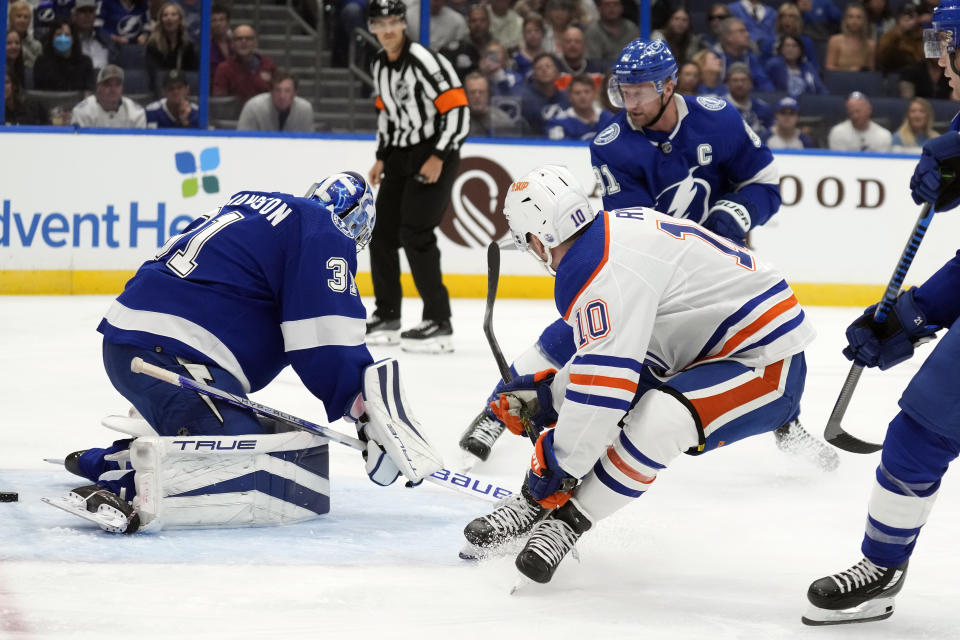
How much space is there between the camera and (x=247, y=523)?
2.70m

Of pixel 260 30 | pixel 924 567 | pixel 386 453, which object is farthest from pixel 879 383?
pixel 260 30

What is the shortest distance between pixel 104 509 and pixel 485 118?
483 cm

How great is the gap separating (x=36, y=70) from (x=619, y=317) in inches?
201

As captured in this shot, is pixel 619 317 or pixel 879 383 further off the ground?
pixel 619 317

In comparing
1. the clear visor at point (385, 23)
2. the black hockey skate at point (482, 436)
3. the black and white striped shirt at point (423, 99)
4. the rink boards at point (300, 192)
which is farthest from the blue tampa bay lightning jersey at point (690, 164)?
the rink boards at point (300, 192)

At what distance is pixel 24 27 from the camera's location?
6.66 meters

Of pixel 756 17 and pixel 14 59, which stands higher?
pixel 756 17

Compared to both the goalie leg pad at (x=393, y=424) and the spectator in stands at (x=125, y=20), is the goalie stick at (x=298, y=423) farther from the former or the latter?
the spectator in stands at (x=125, y=20)

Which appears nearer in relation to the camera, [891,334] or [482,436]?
[891,334]

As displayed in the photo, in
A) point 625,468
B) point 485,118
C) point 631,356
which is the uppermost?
point 631,356

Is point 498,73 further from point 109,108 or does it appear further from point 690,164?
point 690,164

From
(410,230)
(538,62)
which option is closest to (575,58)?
(538,62)

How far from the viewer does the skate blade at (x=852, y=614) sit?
222cm

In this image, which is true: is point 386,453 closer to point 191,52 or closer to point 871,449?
point 871,449
